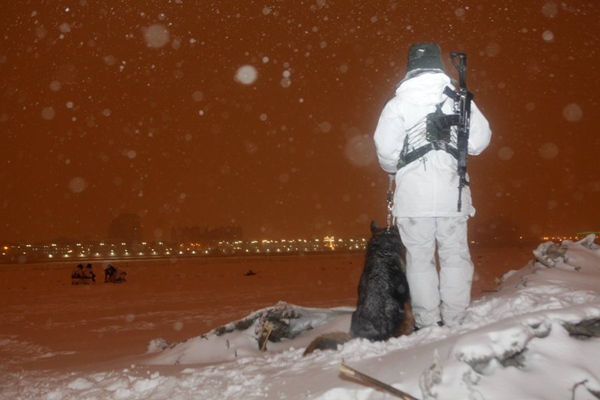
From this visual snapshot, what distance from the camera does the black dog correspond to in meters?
3.49

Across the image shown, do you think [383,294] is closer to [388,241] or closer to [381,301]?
[381,301]

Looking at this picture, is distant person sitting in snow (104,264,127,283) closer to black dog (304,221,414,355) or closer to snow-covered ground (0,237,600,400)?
snow-covered ground (0,237,600,400)

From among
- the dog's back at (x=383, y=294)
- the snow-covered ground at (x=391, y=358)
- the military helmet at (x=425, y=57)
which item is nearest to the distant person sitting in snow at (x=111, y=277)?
the snow-covered ground at (x=391, y=358)

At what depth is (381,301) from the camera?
3561 millimetres

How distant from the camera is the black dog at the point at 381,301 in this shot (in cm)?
349

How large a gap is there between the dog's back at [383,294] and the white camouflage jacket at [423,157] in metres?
0.46

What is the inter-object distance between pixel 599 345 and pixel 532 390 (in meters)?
0.53

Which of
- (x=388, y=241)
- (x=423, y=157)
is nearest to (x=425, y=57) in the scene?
(x=423, y=157)

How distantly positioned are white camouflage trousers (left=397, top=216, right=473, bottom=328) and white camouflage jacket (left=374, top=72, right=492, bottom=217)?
0.34ft

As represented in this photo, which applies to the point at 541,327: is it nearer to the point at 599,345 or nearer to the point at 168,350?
the point at 599,345

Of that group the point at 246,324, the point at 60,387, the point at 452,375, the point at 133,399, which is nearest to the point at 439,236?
the point at 452,375

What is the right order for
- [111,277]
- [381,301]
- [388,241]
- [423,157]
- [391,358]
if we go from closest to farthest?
1. [391,358]
2. [423,157]
3. [381,301]
4. [388,241]
5. [111,277]

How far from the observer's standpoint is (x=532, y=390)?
192 centimetres

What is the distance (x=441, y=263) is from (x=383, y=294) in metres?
0.51
